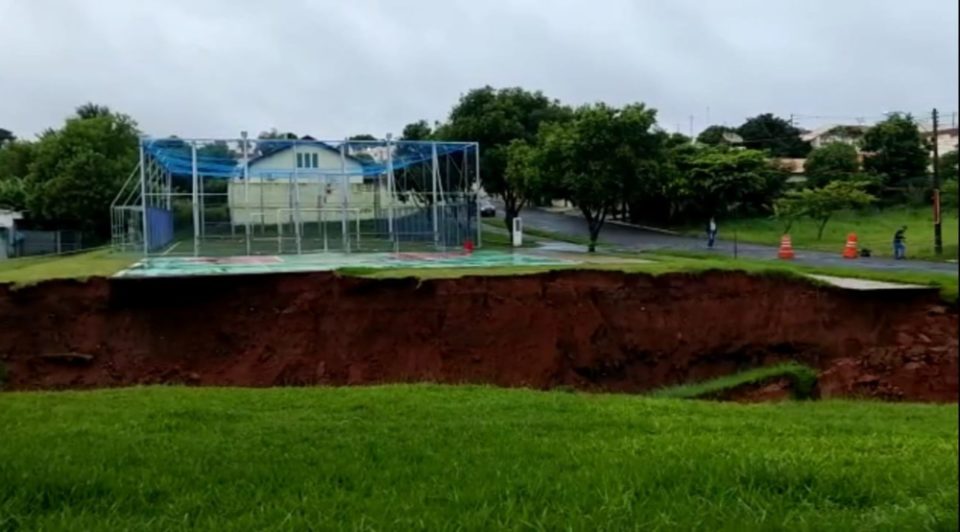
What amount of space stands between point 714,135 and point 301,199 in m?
17.9

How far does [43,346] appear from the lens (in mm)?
14812

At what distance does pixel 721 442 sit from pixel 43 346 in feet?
41.8

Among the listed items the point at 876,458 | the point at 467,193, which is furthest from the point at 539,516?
the point at 467,193

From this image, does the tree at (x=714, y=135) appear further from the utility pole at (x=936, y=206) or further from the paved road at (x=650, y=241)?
the utility pole at (x=936, y=206)

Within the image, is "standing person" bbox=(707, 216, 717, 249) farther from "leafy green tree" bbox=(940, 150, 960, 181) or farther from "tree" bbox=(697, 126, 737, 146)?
"leafy green tree" bbox=(940, 150, 960, 181)

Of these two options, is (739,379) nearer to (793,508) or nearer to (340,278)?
(340,278)

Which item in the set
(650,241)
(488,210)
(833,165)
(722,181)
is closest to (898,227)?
(833,165)

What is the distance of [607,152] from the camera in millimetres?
27219

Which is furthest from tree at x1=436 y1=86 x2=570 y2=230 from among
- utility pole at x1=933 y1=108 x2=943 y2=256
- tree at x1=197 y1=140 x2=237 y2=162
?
utility pole at x1=933 y1=108 x2=943 y2=256

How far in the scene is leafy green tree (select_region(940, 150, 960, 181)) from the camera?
1.43 meters

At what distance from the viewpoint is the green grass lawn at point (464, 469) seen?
3.69 m

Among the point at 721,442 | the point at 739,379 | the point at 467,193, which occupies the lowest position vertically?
the point at 739,379

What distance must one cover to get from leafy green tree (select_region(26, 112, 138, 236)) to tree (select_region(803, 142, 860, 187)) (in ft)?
84.5

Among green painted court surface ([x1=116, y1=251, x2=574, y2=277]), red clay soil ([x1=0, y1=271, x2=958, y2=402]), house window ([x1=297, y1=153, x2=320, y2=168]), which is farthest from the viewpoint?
house window ([x1=297, y1=153, x2=320, y2=168])
